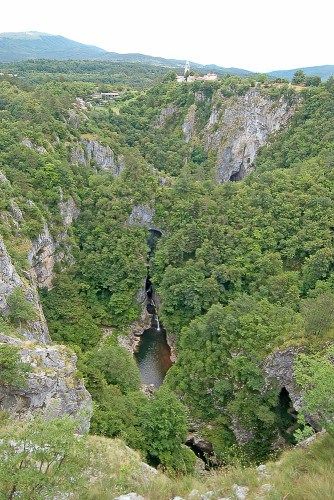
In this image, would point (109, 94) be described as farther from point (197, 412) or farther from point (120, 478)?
point (120, 478)

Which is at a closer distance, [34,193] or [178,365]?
[178,365]

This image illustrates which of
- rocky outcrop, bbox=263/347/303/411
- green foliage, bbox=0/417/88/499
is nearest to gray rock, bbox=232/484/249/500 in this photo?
green foliage, bbox=0/417/88/499

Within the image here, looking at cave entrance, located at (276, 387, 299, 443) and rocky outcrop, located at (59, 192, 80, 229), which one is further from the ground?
rocky outcrop, located at (59, 192, 80, 229)

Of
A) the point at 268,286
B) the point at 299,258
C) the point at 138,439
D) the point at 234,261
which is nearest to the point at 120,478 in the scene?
the point at 138,439

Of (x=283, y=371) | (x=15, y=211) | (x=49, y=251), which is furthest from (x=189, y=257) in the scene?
(x=283, y=371)

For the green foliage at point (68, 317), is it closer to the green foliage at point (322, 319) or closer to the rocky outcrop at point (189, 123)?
the green foliage at point (322, 319)

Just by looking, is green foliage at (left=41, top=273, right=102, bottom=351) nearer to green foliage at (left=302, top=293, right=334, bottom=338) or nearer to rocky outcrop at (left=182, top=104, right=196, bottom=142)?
green foliage at (left=302, top=293, right=334, bottom=338)

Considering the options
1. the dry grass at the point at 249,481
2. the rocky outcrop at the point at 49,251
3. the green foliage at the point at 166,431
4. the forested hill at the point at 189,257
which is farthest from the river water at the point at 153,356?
the dry grass at the point at 249,481

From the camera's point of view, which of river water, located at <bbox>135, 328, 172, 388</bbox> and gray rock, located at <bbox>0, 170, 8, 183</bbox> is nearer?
river water, located at <bbox>135, 328, 172, 388</bbox>
